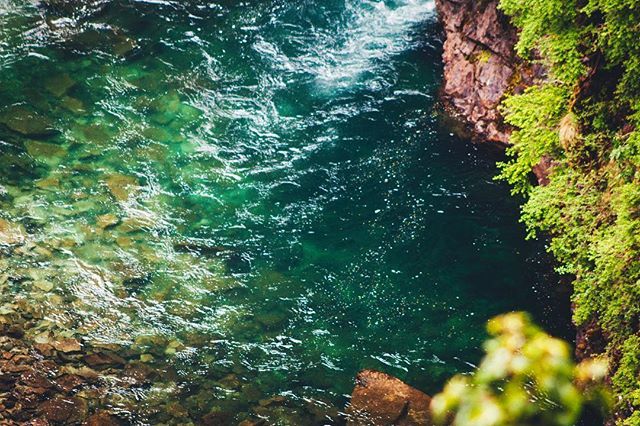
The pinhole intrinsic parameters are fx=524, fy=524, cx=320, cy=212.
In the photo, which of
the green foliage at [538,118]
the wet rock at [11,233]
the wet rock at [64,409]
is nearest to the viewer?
the wet rock at [64,409]

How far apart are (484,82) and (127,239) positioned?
6521mm

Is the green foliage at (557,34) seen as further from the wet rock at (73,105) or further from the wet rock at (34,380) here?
the wet rock at (73,105)

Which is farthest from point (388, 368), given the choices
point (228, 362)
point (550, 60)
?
point (550, 60)

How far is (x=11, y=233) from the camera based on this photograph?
7.45 metres

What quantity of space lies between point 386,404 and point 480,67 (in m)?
6.18

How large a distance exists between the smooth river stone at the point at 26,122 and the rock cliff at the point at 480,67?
7195mm

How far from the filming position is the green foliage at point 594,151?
5051mm

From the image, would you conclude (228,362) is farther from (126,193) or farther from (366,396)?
(126,193)

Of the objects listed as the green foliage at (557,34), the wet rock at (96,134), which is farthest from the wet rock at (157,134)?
the green foliage at (557,34)

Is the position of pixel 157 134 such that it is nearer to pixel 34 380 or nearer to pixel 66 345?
pixel 66 345

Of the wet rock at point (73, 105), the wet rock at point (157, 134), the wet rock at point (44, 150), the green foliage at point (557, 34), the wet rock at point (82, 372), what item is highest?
the green foliage at point (557, 34)

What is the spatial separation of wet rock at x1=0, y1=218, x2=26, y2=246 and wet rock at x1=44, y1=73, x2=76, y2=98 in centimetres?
313

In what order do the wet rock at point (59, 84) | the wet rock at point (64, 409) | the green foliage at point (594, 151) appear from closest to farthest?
the green foliage at point (594, 151), the wet rock at point (64, 409), the wet rock at point (59, 84)

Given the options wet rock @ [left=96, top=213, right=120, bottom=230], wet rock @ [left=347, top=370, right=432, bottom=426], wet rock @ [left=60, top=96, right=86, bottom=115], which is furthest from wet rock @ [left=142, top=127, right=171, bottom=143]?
wet rock @ [left=347, top=370, right=432, bottom=426]
